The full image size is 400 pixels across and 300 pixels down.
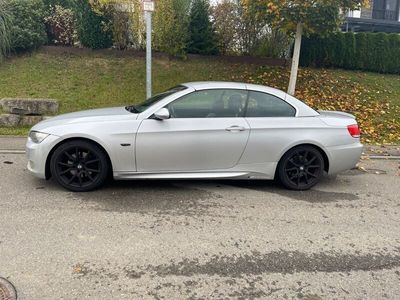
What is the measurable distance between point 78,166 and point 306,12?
22.1 feet

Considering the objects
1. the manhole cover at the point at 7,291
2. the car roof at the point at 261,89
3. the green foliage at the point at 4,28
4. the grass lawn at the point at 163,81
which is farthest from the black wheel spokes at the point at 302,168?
the green foliage at the point at 4,28

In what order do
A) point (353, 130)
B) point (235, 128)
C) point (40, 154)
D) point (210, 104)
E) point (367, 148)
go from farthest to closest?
point (367, 148) < point (353, 130) < point (210, 104) < point (235, 128) < point (40, 154)

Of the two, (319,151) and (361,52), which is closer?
(319,151)

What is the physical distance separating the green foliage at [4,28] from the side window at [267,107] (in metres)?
9.03

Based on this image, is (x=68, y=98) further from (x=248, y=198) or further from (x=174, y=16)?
(x=248, y=198)

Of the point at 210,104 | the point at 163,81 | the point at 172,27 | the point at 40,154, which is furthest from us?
the point at 172,27

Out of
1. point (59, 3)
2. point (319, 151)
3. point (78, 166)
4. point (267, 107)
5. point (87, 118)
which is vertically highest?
point (59, 3)

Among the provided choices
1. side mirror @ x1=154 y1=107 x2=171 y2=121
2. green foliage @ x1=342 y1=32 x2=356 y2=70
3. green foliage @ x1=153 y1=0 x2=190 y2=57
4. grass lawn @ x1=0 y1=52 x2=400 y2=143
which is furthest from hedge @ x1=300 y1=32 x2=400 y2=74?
side mirror @ x1=154 y1=107 x2=171 y2=121

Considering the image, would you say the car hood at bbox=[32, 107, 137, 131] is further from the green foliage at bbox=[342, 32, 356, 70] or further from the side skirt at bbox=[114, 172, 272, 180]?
the green foliage at bbox=[342, 32, 356, 70]

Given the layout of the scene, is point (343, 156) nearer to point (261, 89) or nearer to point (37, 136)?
point (261, 89)

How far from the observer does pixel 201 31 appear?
13016mm

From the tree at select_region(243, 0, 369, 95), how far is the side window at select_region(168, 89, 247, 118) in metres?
4.68

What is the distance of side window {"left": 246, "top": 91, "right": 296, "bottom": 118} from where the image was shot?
18.1ft

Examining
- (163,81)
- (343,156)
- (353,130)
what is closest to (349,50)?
(163,81)
